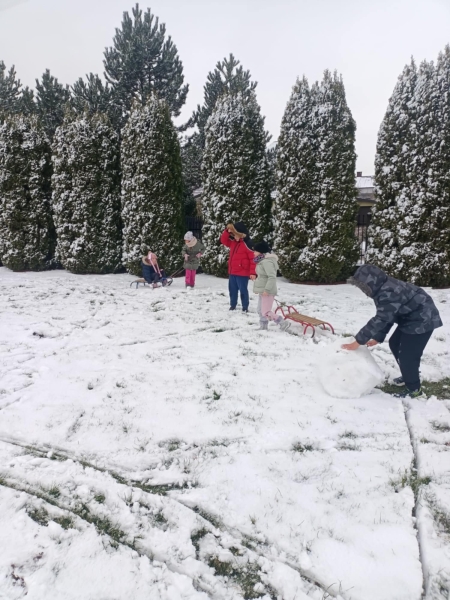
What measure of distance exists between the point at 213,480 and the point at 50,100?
20.6 metres

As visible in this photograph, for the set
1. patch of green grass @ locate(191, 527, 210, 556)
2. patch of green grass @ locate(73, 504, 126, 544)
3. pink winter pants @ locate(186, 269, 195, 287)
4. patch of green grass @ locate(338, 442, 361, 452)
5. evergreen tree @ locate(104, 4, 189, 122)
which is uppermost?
evergreen tree @ locate(104, 4, 189, 122)

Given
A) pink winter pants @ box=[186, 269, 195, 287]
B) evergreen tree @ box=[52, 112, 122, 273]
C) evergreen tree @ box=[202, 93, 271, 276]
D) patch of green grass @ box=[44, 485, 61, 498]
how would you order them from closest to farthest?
patch of green grass @ box=[44, 485, 61, 498], pink winter pants @ box=[186, 269, 195, 287], evergreen tree @ box=[202, 93, 271, 276], evergreen tree @ box=[52, 112, 122, 273]

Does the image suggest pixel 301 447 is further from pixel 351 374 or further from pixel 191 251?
pixel 191 251

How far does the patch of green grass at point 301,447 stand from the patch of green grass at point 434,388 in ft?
4.96

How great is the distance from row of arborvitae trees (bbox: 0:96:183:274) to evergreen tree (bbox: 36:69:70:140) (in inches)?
207

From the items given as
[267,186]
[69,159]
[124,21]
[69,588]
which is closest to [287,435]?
[69,588]

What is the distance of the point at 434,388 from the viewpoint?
436 centimetres

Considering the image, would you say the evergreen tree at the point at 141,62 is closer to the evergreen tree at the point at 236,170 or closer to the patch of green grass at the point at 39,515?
the evergreen tree at the point at 236,170

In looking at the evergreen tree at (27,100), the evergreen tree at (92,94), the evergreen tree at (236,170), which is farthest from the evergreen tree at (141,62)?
the evergreen tree at (236,170)

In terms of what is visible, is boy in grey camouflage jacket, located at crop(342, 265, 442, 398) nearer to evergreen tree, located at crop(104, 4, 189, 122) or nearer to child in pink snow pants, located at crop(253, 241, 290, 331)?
child in pink snow pants, located at crop(253, 241, 290, 331)

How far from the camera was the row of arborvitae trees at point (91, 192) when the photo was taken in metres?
12.2

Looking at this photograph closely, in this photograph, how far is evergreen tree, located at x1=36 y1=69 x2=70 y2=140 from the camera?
18.5m

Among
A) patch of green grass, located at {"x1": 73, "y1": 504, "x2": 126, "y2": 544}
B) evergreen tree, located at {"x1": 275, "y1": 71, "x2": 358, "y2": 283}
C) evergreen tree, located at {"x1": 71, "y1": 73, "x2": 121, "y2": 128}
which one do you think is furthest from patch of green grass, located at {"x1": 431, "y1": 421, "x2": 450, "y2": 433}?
evergreen tree, located at {"x1": 71, "y1": 73, "x2": 121, "y2": 128}

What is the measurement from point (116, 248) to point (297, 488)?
11.8 metres
